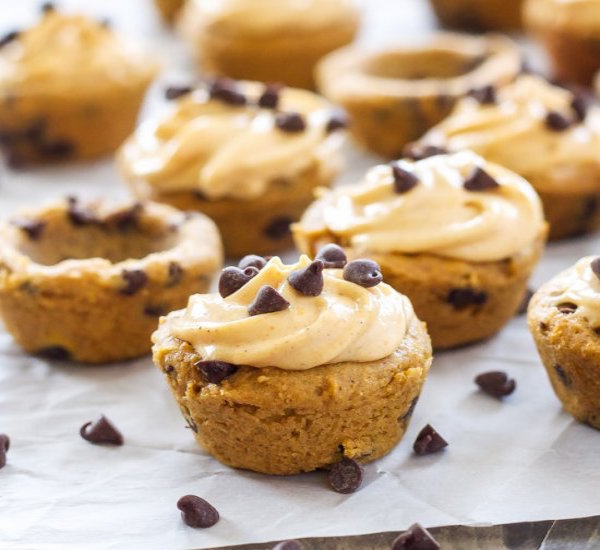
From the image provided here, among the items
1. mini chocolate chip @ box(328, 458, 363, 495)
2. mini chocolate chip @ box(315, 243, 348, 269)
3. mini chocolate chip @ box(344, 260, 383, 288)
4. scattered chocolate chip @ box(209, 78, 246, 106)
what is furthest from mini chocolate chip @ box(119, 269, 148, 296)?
scattered chocolate chip @ box(209, 78, 246, 106)

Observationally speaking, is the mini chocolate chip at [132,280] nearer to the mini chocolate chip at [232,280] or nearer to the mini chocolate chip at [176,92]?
the mini chocolate chip at [232,280]

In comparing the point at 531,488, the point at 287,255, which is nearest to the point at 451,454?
the point at 531,488

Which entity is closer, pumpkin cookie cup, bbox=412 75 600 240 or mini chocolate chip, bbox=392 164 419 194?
mini chocolate chip, bbox=392 164 419 194

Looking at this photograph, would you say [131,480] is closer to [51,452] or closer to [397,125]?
[51,452]

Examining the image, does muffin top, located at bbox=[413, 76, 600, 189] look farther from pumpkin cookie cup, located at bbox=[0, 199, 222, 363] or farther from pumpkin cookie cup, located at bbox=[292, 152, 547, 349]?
pumpkin cookie cup, located at bbox=[0, 199, 222, 363]

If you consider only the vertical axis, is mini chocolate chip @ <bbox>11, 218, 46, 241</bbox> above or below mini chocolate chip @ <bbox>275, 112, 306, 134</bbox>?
below

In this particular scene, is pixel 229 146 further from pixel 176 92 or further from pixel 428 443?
pixel 428 443

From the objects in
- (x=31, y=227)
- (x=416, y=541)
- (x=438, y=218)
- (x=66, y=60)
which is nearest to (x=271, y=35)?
(x=66, y=60)

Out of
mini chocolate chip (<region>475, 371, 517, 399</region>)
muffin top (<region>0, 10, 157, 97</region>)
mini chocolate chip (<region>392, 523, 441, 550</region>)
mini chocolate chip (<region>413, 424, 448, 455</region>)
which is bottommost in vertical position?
mini chocolate chip (<region>475, 371, 517, 399</region>)
